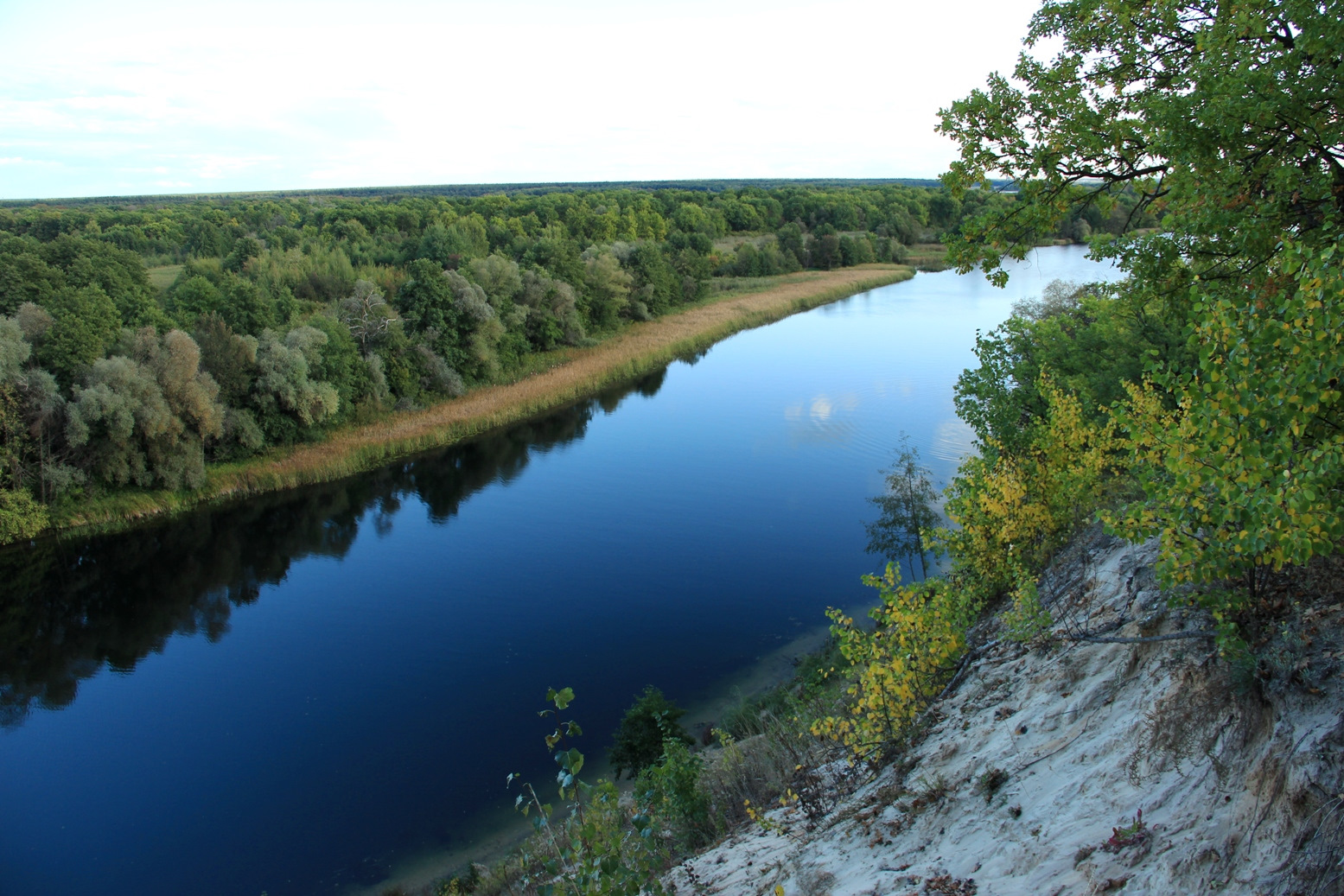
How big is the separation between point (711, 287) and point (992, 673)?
185 ft

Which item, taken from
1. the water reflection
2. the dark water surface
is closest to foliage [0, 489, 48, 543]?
the water reflection

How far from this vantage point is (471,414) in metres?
32.9

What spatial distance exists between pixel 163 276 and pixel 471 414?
82.1 ft

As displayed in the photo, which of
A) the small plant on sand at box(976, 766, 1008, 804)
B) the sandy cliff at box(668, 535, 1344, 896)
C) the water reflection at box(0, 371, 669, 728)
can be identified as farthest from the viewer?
the water reflection at box(0, 371, 669, 728)

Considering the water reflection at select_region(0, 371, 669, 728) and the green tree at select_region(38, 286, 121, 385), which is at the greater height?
the green tree at select_region(38, 286, 121, 385)

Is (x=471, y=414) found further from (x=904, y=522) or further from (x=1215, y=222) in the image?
(x=1215, y=222)

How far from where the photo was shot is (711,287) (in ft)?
203

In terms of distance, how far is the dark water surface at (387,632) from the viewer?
12.3m

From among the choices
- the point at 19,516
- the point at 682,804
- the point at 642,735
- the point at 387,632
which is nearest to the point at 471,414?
the point at 19,516

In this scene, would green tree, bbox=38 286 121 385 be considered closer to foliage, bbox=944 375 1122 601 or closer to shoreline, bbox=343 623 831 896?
shoreline, bbox=343 623 831 896

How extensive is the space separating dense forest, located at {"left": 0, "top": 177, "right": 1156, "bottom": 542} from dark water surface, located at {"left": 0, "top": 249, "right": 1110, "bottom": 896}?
114 inches

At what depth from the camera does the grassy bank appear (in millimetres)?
24406

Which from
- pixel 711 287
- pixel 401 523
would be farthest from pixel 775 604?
pixel 711 287

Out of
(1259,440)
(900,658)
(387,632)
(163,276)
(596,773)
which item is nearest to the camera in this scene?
(1259,440)
